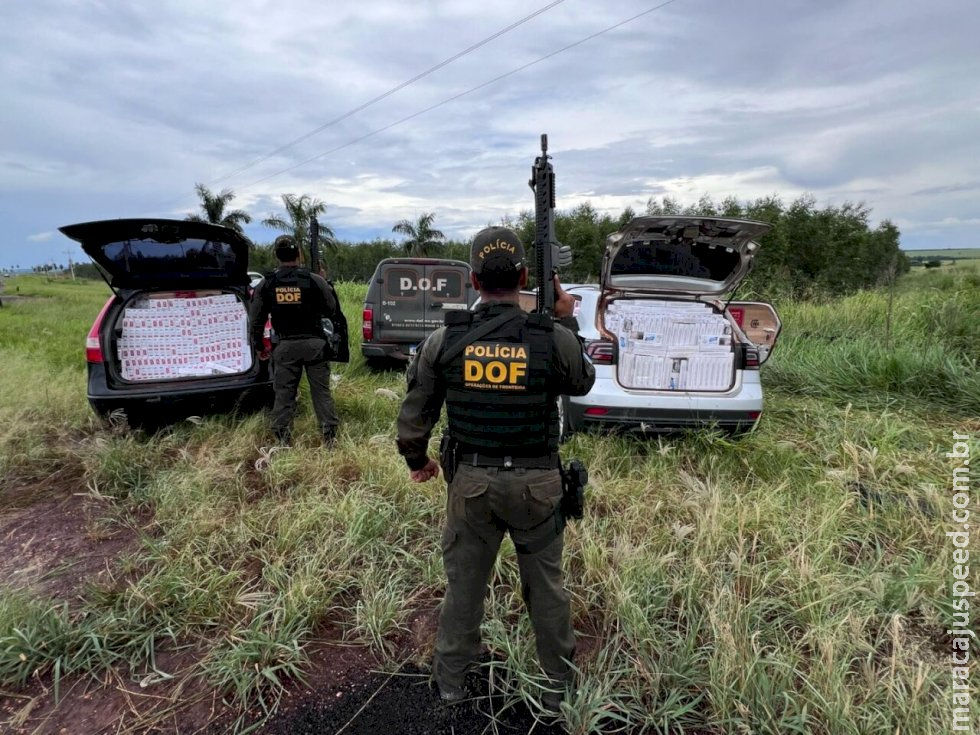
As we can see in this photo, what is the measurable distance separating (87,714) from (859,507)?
3.77 m

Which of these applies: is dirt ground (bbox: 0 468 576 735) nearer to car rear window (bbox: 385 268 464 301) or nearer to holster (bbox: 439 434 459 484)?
holster (bbox: 439 434 459 484)

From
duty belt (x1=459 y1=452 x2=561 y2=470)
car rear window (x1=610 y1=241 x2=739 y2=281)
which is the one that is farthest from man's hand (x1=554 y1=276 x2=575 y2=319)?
car rear window (x1=610 y1=241 x2=739 y2=281)

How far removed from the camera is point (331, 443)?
432 cm

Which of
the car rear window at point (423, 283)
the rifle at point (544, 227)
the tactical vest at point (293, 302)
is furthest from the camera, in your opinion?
the car rear window at point (423, 283)

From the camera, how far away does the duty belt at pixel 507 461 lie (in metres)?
1.87

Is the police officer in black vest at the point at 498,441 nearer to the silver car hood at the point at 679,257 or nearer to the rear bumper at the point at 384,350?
the silver car hood at the point at 679,257

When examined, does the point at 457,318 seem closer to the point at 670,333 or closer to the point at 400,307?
the point at 670,333

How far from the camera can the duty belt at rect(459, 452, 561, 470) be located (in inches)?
73.7

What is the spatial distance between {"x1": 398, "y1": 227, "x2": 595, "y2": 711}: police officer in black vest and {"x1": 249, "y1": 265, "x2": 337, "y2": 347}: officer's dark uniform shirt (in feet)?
8.08

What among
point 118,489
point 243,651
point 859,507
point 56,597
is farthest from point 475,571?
point 118,489

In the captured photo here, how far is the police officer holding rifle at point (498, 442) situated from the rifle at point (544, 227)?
0.50 m

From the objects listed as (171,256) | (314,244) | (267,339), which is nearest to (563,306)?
(267,339)

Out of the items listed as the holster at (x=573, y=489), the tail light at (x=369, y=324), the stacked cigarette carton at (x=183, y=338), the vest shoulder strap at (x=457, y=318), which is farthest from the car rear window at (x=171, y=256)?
the holster at (x=573, y=489)

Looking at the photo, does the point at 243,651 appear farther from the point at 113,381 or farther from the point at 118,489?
the point at 113,381
